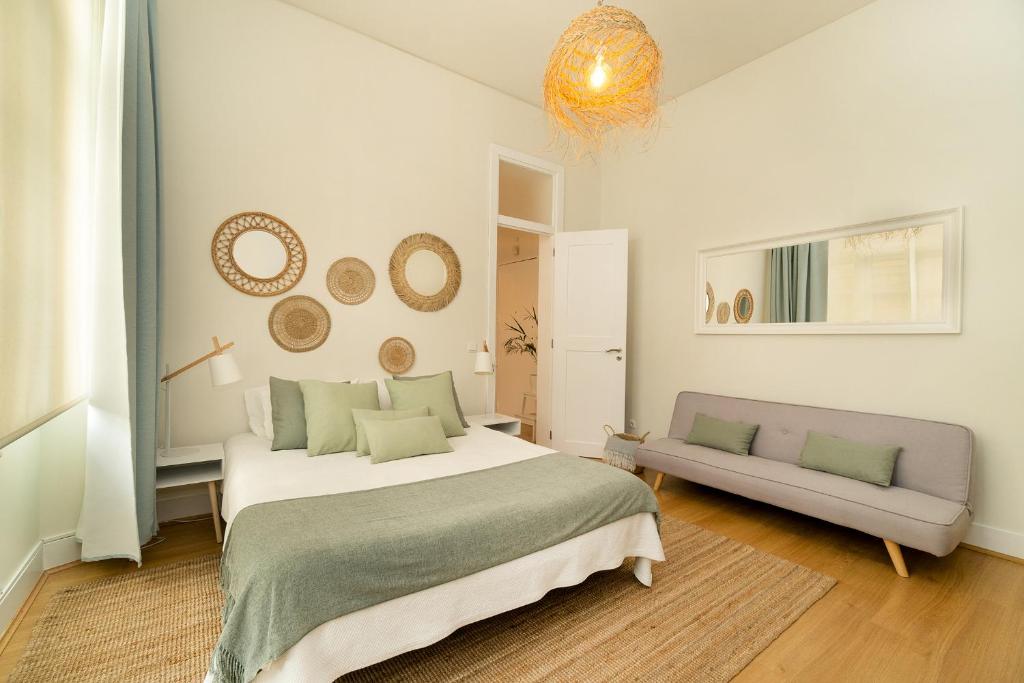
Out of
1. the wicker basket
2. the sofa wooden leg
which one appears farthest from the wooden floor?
the wicker basket

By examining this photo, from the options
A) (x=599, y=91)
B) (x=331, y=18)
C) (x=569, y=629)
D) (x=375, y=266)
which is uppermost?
(x=331, y=18)

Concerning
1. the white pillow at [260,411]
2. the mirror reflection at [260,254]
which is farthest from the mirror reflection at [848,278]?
the white pillow at [260,411]

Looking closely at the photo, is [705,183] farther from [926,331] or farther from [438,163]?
[438,163]

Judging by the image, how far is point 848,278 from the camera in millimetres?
3195

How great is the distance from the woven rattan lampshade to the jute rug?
7.64 ft

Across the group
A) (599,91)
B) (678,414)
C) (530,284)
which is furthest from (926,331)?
(530,284)

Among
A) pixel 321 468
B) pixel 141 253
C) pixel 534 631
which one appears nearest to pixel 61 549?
pixel 321 468

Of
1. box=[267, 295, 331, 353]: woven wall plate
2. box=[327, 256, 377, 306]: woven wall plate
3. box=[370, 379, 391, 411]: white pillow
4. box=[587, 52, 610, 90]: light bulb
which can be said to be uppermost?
box=[587, 52, 610, 90]: light bulb

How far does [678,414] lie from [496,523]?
2611 mm

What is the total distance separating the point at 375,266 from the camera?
11.8ft

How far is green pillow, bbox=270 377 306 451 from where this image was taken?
8.87 feet

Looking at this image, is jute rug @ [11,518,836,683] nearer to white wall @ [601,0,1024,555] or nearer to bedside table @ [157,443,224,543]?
bedside table @ [157,443,224,543]

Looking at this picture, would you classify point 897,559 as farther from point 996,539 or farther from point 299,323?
point 299,323

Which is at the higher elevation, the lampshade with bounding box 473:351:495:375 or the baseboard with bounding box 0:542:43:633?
the lampshade with bounding box 473:351:495:375
